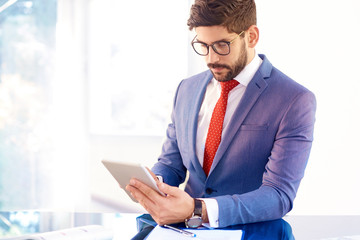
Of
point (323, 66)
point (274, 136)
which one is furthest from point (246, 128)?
point (323, 66)

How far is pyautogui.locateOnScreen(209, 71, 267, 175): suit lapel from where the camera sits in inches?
73.5

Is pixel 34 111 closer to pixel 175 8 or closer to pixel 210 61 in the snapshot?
pixel 175 8

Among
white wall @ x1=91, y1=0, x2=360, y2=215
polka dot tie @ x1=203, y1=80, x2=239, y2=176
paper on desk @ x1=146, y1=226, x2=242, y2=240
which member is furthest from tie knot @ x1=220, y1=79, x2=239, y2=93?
white wall @ x1=91, y1=0, x2=360, y2=215

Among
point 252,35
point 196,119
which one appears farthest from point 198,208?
point 252,35

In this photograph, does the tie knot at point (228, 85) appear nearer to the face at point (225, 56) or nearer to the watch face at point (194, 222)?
the face at point (225, 56)

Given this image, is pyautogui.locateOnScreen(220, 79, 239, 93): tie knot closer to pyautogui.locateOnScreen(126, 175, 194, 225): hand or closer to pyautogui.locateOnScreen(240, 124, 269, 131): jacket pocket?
pyautogui.locateOnScreen(240, 124, 269, 131): jacket pocket

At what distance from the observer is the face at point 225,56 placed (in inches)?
72.4

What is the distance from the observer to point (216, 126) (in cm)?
196

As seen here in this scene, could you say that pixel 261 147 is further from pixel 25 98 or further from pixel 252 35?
pixel 25 98

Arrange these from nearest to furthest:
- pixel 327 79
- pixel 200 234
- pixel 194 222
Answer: pixel 200 234 → pixel 194 222 → pixel 327 79

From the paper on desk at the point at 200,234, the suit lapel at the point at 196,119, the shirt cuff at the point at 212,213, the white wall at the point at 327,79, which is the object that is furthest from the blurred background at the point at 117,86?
the paper on desk at the point at 200,234

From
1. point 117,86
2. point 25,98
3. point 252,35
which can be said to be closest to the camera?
point 252,35

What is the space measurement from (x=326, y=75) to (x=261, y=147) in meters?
2.77

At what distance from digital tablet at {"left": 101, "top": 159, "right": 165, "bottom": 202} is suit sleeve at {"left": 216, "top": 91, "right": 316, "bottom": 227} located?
0.85 ft
